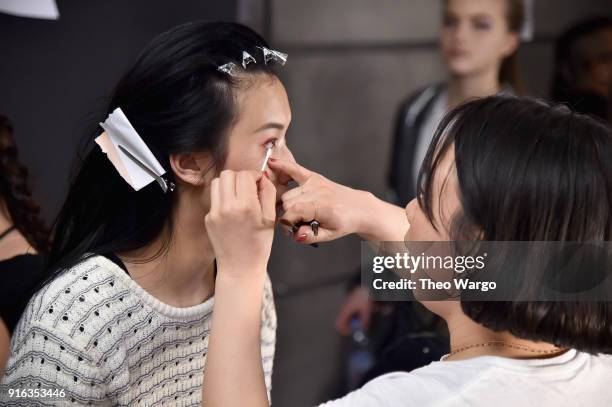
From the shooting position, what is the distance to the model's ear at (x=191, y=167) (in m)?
1.26

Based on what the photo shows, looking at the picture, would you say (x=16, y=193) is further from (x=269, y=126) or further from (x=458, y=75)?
(x=458, y=75)

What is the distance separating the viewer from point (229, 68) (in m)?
1.24

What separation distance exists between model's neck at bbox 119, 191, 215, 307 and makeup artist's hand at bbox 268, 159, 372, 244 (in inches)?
7.4

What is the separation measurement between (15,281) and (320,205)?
0.59 m

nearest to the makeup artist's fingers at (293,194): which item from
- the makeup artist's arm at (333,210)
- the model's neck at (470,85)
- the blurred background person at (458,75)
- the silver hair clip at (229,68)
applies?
the makeup artist's arm at (333,210)

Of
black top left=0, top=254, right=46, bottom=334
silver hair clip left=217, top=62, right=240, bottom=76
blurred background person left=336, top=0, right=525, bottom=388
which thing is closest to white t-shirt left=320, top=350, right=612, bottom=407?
silver hair clip left=217, top=62, right=240, bottom=76

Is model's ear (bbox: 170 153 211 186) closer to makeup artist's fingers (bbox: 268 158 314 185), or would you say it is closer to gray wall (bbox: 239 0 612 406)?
makeup artist's fingers (bbox: 268 158 314 185)

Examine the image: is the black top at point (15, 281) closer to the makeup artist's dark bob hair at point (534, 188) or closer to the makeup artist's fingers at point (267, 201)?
the makeup artist's fingers at point (267, 201)

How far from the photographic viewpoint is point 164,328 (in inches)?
49.9

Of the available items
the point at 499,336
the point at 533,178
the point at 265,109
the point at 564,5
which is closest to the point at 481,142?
the point at 533,178

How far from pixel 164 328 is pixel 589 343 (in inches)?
26.7

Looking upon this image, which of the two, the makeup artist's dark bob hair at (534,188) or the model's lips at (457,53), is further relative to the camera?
the model's lips at (457,53)

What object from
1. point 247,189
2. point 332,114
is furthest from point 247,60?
point 332,114

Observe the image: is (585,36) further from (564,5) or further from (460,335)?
(460,335)
